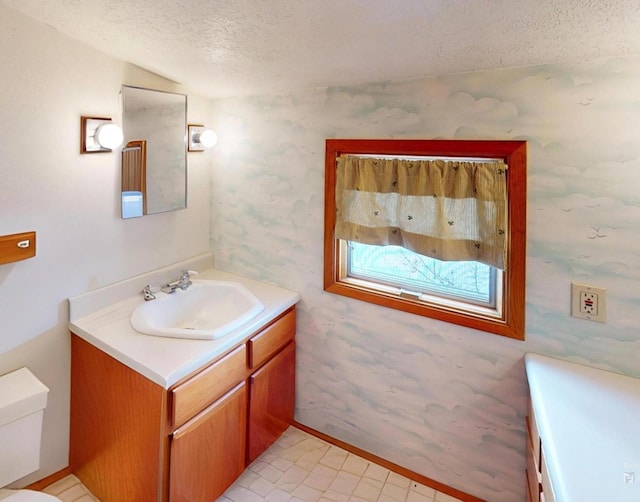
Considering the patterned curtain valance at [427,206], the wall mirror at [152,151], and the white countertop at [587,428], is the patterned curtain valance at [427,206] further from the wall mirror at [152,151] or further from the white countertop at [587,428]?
the wall mirror at [152,151]

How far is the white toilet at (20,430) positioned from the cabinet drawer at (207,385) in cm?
51

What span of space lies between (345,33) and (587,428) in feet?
4.75

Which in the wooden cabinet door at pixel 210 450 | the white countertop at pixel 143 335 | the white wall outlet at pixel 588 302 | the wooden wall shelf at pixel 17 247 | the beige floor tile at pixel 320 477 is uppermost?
the wooden wall shelf at pixel 17 247

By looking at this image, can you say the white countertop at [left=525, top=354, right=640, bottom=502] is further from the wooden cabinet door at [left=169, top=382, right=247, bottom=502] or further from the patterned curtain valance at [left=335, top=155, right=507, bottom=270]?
the wooden cabinet door at [left=169, top=382, right=247, bottom=502]

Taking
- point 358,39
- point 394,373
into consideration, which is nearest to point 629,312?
point 394,373

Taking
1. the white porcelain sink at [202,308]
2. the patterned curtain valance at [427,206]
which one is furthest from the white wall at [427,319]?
the white porcelain sink at [202,308]

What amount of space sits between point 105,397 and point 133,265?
0.67 metres

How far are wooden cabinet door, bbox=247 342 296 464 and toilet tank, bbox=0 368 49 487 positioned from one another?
84cm

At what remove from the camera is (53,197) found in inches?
64.6

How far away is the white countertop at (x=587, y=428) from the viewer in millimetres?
915

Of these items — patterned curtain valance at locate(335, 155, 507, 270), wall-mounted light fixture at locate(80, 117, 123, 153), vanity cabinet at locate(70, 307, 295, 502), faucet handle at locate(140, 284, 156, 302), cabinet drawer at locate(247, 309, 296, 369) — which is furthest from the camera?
faucet handle at locate(140, 284, 156, 302)

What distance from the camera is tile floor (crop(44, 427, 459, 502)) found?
1777mm

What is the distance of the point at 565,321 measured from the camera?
1455 mm

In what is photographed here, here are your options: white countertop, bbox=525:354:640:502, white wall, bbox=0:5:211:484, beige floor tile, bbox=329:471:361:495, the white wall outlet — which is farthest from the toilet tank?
the white wall outlet
